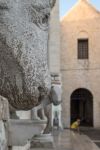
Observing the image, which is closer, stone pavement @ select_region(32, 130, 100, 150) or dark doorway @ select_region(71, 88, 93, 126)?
stone pavement @ select_region(32, 130, 100, 150)

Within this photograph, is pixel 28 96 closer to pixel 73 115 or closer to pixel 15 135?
pixel 15 135

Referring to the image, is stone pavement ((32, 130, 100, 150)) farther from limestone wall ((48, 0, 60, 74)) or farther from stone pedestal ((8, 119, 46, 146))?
limestone wall ((48, 0, 60, 74))

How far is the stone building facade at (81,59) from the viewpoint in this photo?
105 feet

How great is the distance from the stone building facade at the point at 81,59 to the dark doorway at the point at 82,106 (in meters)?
0.14

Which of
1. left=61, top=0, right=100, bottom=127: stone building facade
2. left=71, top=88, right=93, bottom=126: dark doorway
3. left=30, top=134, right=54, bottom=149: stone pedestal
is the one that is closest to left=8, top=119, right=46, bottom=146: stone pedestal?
left=30, top=134, right=54, bottom=149: stone pedestal

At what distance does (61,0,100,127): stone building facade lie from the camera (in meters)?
32.0

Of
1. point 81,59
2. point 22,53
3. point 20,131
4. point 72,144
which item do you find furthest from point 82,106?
point 22,53

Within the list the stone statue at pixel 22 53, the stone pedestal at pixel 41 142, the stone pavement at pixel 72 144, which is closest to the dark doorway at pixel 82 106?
the stone pavement at pixel 72 144

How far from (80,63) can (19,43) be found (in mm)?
31050

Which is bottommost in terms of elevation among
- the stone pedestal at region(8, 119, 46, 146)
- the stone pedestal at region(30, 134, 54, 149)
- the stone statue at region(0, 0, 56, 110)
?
the stone pedestal at region(30, 134, 54, 149)

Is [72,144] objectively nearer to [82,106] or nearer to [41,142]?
[41,142]

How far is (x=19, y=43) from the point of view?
3.89 ft

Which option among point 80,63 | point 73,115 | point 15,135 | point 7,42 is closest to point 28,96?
point 7,42

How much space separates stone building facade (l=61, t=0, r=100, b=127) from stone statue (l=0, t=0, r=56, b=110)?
30193mm
